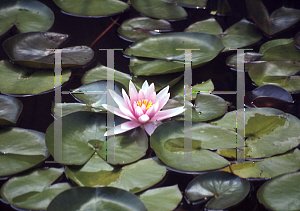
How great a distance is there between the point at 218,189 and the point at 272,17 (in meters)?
1.94

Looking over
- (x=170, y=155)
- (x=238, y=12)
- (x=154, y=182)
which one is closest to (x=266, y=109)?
(x=170, y=155)

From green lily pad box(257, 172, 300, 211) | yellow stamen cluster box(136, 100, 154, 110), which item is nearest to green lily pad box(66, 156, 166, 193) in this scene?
yellow stamen cluster box(136, 100, 154, 110)

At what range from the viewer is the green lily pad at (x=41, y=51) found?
69.1 inches

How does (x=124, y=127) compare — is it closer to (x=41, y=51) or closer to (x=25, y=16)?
(x=41, y=51)

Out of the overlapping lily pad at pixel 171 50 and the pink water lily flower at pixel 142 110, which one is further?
the overlapping lily pad at pixel 171 50

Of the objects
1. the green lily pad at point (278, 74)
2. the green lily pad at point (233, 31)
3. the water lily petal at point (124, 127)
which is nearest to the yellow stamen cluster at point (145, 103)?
the water lily petal at point (124, 127)

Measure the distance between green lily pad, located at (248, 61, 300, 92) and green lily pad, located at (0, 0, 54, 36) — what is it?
1806 millimetres

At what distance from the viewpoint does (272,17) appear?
2.34 metres

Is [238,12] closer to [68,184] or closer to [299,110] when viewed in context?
[299,110]

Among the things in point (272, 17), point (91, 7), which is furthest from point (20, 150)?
point (272, 17)

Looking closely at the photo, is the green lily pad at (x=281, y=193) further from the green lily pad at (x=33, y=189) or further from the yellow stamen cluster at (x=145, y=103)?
the green lily pad at (x=33, y=189)

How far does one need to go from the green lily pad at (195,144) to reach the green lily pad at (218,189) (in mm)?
61

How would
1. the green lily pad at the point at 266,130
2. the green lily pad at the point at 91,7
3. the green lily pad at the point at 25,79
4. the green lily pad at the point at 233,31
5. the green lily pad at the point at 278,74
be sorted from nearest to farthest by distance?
the green lily pad at the point at 266,130 < the green lily pad at the point at 25,79 < the green lily pad at the point at 278,74 < the green lily pad at the point at 233,31 < the green lily pad at the point at 91,7

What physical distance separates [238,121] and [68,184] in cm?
102
